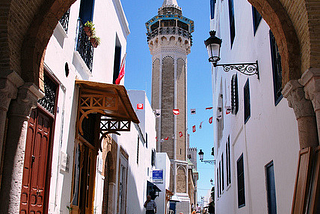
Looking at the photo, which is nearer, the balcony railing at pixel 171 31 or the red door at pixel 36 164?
the red door at pixel 36 164

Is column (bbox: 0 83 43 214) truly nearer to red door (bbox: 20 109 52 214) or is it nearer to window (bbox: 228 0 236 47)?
red door (bbox: 20 109 52 214)

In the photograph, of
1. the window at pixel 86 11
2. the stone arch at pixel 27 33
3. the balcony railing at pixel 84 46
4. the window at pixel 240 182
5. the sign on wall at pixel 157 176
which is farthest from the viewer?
the sign on wall at pixel 157 176

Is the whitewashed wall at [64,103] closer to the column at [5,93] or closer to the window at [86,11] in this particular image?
the window at [86,11]

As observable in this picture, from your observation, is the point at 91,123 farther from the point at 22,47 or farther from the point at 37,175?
the point at 22,47

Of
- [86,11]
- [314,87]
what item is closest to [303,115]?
[314,87]

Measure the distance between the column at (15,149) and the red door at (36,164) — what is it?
2.48ft

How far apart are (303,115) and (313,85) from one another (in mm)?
387

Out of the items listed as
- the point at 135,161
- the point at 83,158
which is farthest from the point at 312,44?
the point at 135,161

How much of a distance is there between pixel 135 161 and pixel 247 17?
9.36 m

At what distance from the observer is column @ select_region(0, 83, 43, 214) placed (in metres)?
4.34

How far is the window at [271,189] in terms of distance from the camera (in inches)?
255

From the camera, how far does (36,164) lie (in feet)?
18.5

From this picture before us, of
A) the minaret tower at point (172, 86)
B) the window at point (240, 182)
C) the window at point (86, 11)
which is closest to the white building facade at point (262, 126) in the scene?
the window at point (240, 182)

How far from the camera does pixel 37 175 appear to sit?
569 cm
